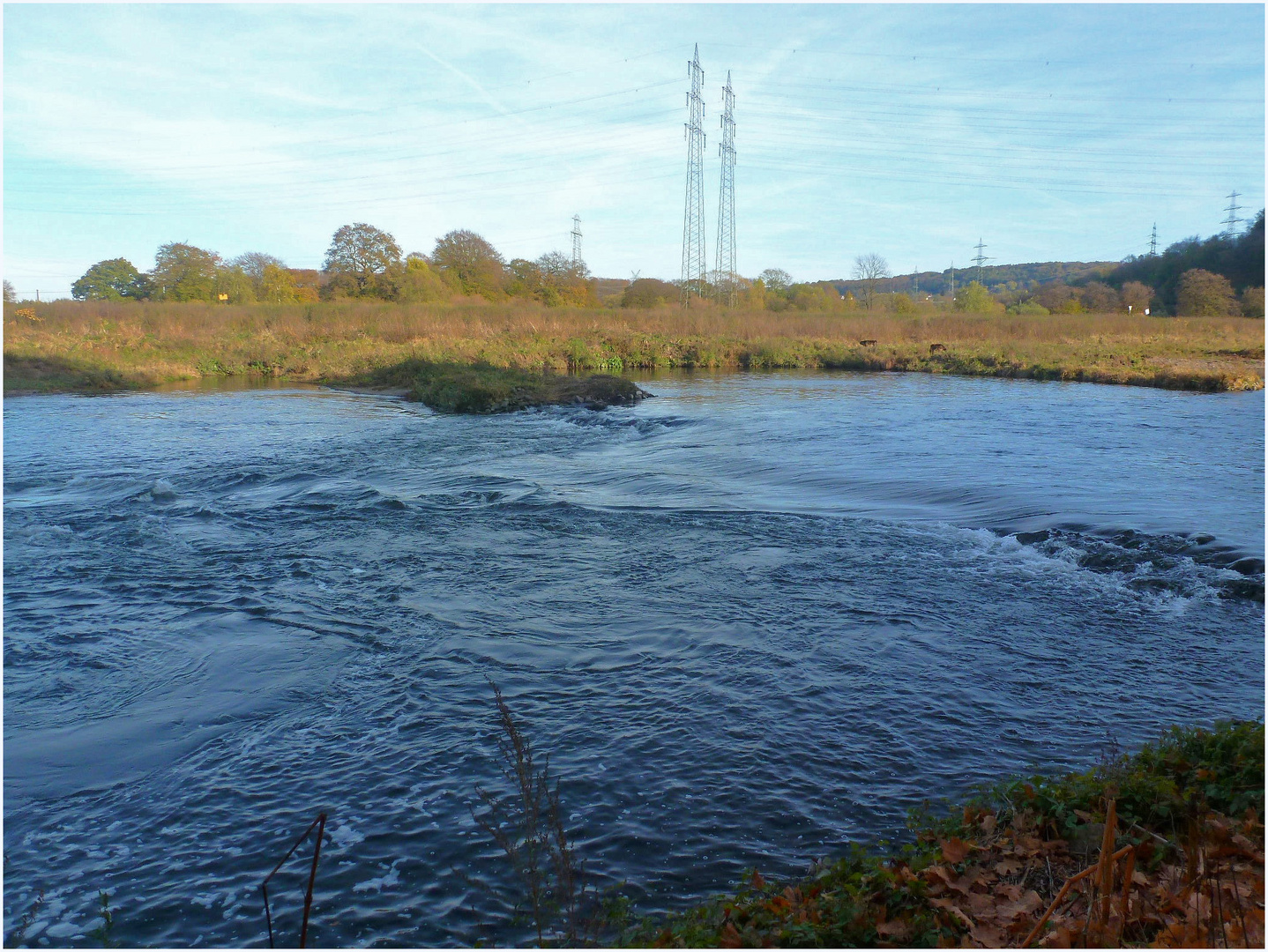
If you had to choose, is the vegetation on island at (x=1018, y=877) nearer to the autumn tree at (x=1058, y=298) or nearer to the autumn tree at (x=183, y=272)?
the autumn tree at (x=1058, y=298)

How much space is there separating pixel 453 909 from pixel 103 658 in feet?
14.1

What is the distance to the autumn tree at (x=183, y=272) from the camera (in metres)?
57.8

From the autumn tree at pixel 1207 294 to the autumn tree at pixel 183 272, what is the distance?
56.1 metres

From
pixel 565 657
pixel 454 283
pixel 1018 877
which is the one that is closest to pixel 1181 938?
pixel 1018 877

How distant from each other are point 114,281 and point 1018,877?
71433 millimetres

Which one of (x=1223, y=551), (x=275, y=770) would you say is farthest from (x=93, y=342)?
(x=1223, y=551)

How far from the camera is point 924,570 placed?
848 centimetres

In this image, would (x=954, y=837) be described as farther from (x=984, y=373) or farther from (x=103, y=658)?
(x=984, y=373)

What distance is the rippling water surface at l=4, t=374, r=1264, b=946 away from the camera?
169 inches

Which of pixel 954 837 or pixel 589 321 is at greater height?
pixel 589 321

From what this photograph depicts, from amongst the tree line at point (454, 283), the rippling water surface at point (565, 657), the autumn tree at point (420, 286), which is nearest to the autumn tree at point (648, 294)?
the tree line at point (454, 283)

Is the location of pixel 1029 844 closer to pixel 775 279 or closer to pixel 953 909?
pixel 953 909

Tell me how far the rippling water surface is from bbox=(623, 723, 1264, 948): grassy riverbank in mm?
478

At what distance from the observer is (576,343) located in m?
35.0
